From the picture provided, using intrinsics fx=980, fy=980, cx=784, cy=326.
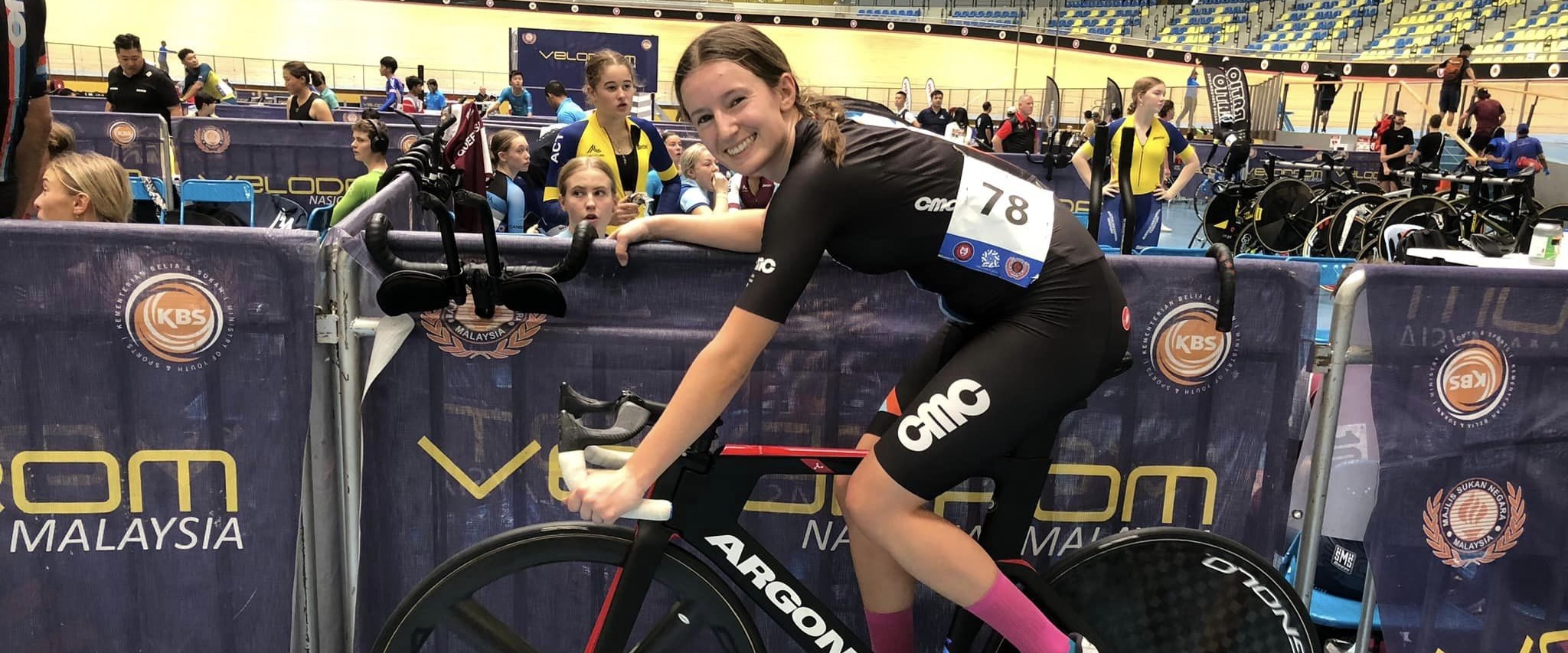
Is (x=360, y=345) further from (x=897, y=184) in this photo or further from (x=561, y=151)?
(x=561, y=151)

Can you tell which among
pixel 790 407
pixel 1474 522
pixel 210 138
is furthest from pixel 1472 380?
pixel 210 138

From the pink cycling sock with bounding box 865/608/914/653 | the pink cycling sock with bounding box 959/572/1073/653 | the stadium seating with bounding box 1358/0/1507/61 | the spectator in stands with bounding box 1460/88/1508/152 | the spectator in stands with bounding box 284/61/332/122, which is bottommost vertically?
the pink cycling sock with bounding box 865/608/914/653

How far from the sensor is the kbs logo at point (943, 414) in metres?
1.78

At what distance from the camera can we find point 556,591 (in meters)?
2.32

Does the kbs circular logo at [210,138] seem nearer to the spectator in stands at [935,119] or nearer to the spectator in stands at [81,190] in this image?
the spectator in stands at [81,190]

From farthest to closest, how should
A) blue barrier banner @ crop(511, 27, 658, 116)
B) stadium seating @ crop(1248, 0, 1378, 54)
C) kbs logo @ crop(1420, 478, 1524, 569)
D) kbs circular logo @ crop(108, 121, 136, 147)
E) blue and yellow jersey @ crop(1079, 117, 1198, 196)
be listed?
stadium seating @ crop(1248, 0, 1378, 54)
blue barrier banner @ crop(511, 27, 658, 116)
kbs circular logo @ crop(108, 121, 136, 147)
blue and yellow jersey @ crop(1079, 117, 1198, 196)
kbs logo @ crop(1420, 478, 1524, 569)

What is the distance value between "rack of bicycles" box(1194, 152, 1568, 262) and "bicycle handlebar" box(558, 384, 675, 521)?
5651 mm

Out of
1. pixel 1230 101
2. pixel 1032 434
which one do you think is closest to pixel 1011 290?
pixel 1032 434

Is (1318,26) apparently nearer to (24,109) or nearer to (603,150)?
(603,150)

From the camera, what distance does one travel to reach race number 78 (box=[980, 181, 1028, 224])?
180cm

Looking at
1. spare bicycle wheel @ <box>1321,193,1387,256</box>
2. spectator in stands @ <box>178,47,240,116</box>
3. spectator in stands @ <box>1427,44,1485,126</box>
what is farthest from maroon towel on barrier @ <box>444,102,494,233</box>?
spectator in stands @ <box>1427,44,1485,126</box>

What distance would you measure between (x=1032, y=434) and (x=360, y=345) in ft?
4.64

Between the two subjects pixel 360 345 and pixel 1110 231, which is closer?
pixel 360 345

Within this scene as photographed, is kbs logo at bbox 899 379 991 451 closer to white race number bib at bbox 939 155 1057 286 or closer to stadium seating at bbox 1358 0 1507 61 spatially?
white race number bib at bbox 939 155 1057 286
